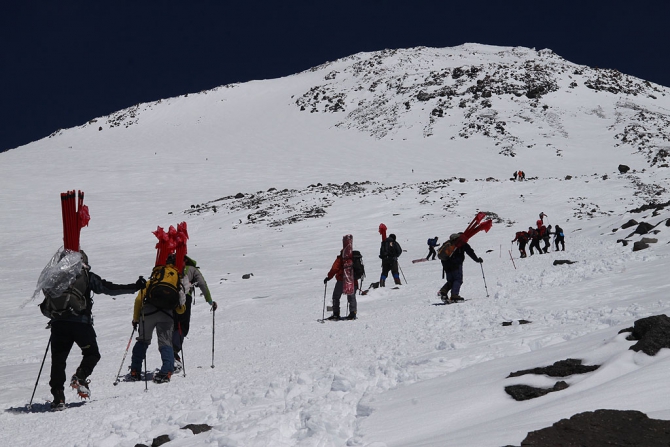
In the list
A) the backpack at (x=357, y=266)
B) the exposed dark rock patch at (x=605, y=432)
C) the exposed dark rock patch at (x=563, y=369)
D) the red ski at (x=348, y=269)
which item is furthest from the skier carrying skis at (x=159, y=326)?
the exposed dark rock patch at (x=605, y=432)

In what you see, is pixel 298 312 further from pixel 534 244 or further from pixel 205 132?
pixel 205 132

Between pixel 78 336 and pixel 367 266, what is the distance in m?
16.7

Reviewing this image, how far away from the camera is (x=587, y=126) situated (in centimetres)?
7512

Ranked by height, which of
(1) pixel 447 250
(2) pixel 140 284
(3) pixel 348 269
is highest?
(2) pixel 140 284

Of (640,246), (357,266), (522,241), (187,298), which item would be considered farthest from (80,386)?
(522,241)

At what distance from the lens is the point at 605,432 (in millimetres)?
3092

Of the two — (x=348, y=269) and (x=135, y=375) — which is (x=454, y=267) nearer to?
(x=348, y=269)

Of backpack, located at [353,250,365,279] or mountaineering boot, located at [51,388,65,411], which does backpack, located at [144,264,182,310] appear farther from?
backpack, located at [353,250,365,279]

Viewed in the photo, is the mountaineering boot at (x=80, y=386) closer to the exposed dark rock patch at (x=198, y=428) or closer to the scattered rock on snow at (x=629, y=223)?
the exposed dark rock patch at (x=198, y=428)

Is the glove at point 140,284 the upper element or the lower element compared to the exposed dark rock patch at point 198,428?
upper

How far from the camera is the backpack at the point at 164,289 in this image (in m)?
7.14

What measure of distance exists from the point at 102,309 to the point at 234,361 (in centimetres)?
971

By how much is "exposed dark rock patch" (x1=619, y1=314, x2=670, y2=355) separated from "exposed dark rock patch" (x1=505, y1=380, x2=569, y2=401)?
0.78 metres

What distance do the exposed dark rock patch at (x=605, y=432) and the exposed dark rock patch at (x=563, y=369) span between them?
1201 millimetres
